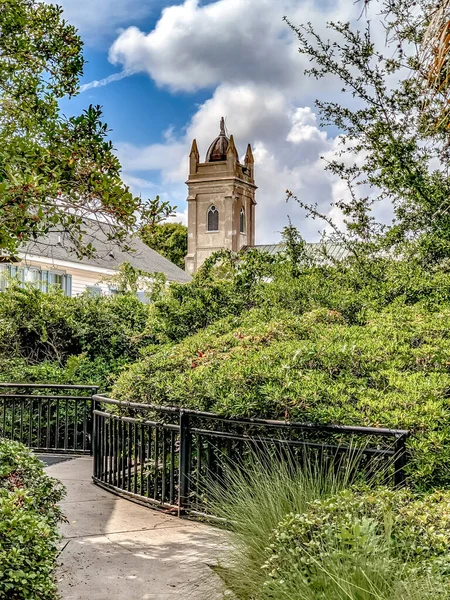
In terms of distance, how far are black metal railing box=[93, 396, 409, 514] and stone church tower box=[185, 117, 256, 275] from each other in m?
53.1

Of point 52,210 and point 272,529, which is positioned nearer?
point 272,529

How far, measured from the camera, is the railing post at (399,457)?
4.58m

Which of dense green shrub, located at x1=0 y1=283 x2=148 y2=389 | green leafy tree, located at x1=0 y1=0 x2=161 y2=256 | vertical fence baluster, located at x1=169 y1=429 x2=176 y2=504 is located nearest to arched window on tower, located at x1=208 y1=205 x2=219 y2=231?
dense green shrub, located at x1=0 y1=283 x2=148 y2=389

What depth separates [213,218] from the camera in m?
64.7

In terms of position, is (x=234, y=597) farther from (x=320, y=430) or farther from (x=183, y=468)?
(x=183, y=468)

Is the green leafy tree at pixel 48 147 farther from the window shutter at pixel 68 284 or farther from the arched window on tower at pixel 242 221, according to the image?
the arched window on tower at pixel 242 221

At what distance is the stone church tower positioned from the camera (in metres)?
63.0

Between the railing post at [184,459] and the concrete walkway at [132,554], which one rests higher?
the railing post at [184,459]

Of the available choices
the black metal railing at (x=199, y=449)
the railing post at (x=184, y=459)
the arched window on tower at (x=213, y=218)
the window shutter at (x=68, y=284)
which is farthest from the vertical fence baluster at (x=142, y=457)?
the arched window on tower at (x=213, y=218)

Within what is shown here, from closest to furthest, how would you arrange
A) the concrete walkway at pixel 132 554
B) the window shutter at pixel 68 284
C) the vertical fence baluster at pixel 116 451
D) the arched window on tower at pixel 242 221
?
the concrete walkway at pixel 132 554 → the vertical fence baluster at pixel 116 451 → the window shutter at pixel 68 284 → the arched window on tower at pixel 242 221

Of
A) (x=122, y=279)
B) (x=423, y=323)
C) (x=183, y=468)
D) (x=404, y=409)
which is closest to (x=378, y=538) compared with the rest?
(x=404, y=409)

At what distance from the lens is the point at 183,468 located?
19.9 feet

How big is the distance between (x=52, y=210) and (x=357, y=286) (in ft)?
18.0

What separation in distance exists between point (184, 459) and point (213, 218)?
5947cm
